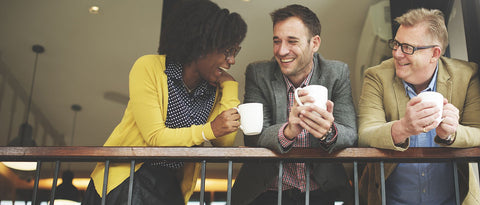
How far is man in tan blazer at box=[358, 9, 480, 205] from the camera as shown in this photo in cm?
217

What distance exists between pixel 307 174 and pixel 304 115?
9.1 inches

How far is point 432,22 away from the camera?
232 centimetres

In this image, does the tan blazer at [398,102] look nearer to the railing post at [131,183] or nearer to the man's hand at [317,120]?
the man's hand at [317,120]

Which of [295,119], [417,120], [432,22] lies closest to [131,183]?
[295,119]

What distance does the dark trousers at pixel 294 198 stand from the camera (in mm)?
2152

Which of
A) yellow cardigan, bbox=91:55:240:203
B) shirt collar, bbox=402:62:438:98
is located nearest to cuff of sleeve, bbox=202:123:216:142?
yellow cardigan, bbox=91:55:240:203

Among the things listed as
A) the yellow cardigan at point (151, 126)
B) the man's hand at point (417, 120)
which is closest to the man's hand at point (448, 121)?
the man's hand at point (417, 120)

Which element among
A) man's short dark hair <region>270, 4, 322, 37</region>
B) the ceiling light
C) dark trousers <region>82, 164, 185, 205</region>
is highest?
the ceiling light

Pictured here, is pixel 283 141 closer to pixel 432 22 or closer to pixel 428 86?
pixel 428 86

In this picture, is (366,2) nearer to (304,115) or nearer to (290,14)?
(290,14)

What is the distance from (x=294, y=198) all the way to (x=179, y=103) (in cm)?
61

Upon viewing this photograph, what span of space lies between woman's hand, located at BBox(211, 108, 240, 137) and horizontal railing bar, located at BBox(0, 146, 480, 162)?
14 centimetres

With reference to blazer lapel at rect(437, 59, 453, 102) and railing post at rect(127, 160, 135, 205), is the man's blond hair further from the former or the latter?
railing post at rect(127, 160, 135, 205)

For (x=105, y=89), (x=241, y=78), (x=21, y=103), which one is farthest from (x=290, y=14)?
(x=21, y=103)
